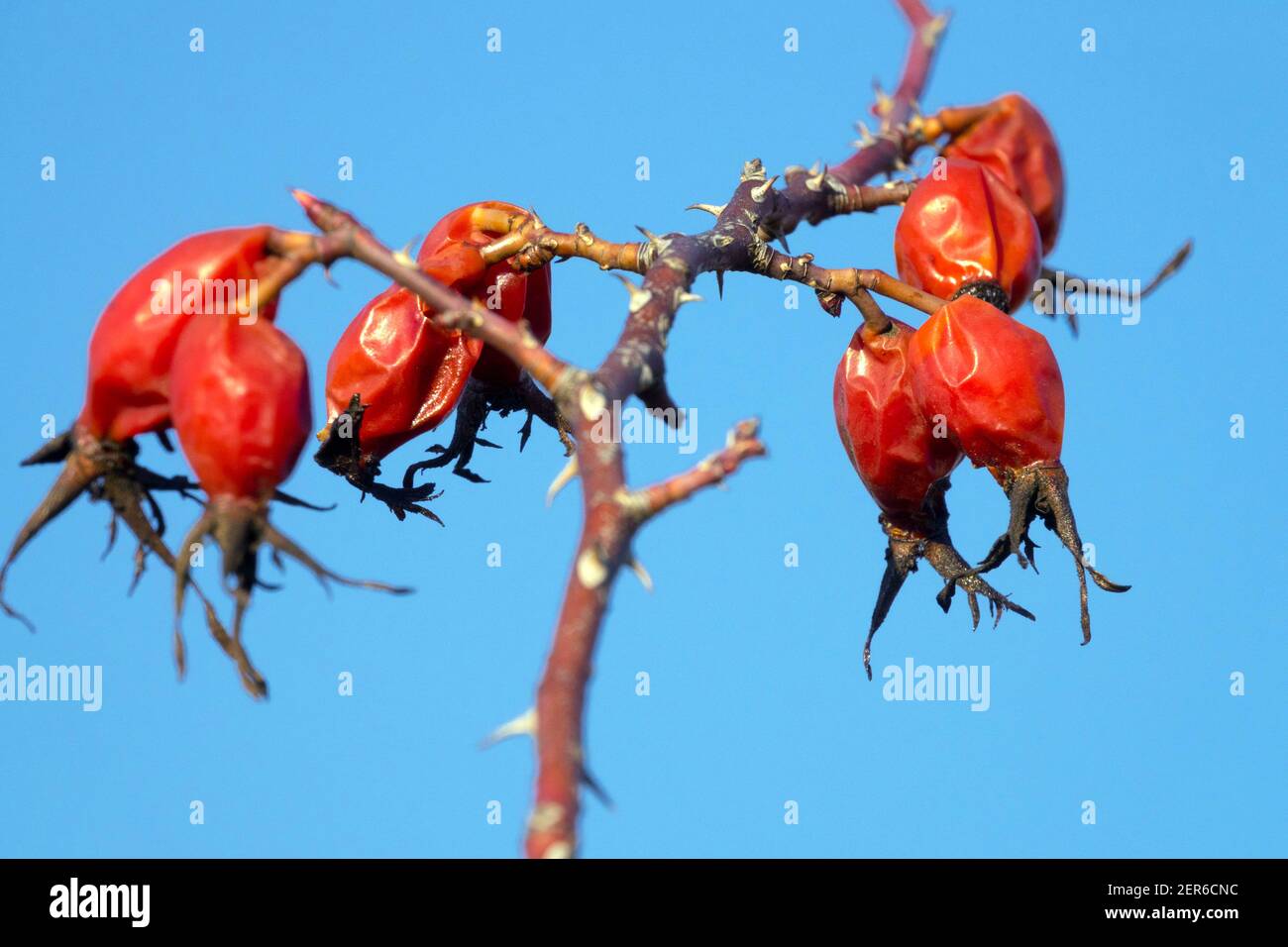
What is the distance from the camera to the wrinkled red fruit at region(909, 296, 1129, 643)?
3814 mm

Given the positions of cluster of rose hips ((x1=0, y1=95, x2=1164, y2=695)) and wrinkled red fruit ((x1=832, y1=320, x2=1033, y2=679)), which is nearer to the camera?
cluster of rose hips ((x1=0, y1=95, x2=1164, y2=695))

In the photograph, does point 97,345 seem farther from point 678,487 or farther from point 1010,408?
point 1010,408

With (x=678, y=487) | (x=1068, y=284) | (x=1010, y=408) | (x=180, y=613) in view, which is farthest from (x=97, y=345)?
(x=1068, y=284)

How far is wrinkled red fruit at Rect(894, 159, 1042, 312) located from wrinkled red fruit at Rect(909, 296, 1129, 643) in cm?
48

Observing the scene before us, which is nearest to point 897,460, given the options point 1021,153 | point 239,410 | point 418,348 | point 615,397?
point 1021,153

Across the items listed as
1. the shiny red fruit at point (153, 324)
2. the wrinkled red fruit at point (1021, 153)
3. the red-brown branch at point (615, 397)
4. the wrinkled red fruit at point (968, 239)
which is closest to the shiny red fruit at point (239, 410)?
the shiny red fruit at point (153, 324)

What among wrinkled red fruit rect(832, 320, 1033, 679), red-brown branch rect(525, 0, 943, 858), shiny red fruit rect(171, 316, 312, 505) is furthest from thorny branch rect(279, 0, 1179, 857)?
shiny red fruit rect(171, 316, 312, 505)

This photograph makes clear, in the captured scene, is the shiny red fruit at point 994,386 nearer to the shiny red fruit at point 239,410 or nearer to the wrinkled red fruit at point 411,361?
the wrinkled red fruit at point 411,361

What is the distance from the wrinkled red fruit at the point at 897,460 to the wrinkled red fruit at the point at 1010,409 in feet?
0.75

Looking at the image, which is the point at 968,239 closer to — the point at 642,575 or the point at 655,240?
the point at 655,240

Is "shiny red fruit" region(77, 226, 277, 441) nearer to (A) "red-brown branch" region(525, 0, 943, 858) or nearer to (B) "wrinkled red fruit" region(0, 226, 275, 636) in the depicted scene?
(B) "wrinkled red fruit" region(0, 226, 275, 636)

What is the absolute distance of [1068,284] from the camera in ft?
15.7

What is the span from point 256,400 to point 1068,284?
2.77 m

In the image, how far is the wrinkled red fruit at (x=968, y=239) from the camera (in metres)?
4.41
